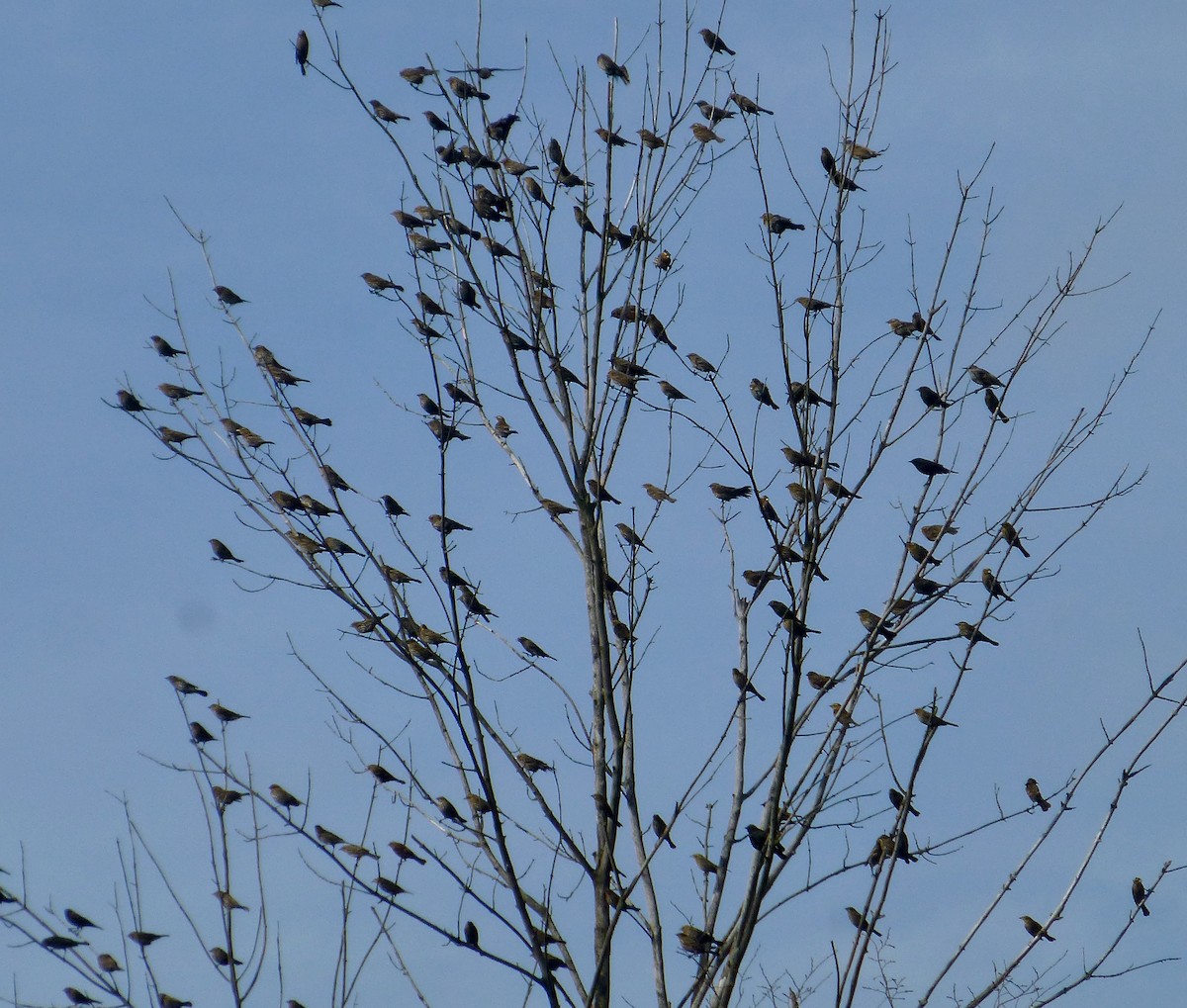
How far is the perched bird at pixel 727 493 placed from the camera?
25.9ft

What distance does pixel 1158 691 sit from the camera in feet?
20.1

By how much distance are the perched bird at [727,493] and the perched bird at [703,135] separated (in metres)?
1.76

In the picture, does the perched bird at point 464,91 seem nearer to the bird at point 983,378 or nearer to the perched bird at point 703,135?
the perched bird at point 703,135

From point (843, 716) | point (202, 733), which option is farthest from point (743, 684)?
point (202, 733)

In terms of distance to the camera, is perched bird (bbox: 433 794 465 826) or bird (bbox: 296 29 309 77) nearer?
perched bird (bbox: 433 794 465 826)

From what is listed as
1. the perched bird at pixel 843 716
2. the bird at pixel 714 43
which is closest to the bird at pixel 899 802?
the perched bird at pixel 843 716

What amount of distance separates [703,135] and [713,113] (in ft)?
0.52

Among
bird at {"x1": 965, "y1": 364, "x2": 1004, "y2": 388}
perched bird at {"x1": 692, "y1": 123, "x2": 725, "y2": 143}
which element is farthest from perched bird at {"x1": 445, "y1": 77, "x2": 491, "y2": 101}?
bird at {"x1": 965, "y1": 364, "x2": 1004, "y2": 388}

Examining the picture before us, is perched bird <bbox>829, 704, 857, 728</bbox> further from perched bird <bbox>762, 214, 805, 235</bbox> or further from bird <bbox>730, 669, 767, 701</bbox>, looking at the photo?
perched bird <bbox>762, 214, 805, 235</bbox>

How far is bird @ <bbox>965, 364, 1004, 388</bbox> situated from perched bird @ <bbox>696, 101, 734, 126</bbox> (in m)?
1.80

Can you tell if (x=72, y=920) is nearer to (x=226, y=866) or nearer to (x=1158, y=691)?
(x=226, y=866)

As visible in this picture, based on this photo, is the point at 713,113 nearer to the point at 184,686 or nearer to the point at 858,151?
the point at 858,151

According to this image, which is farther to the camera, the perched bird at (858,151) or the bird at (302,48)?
the bird at (302,48)

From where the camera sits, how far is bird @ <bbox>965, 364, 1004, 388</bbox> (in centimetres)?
714
